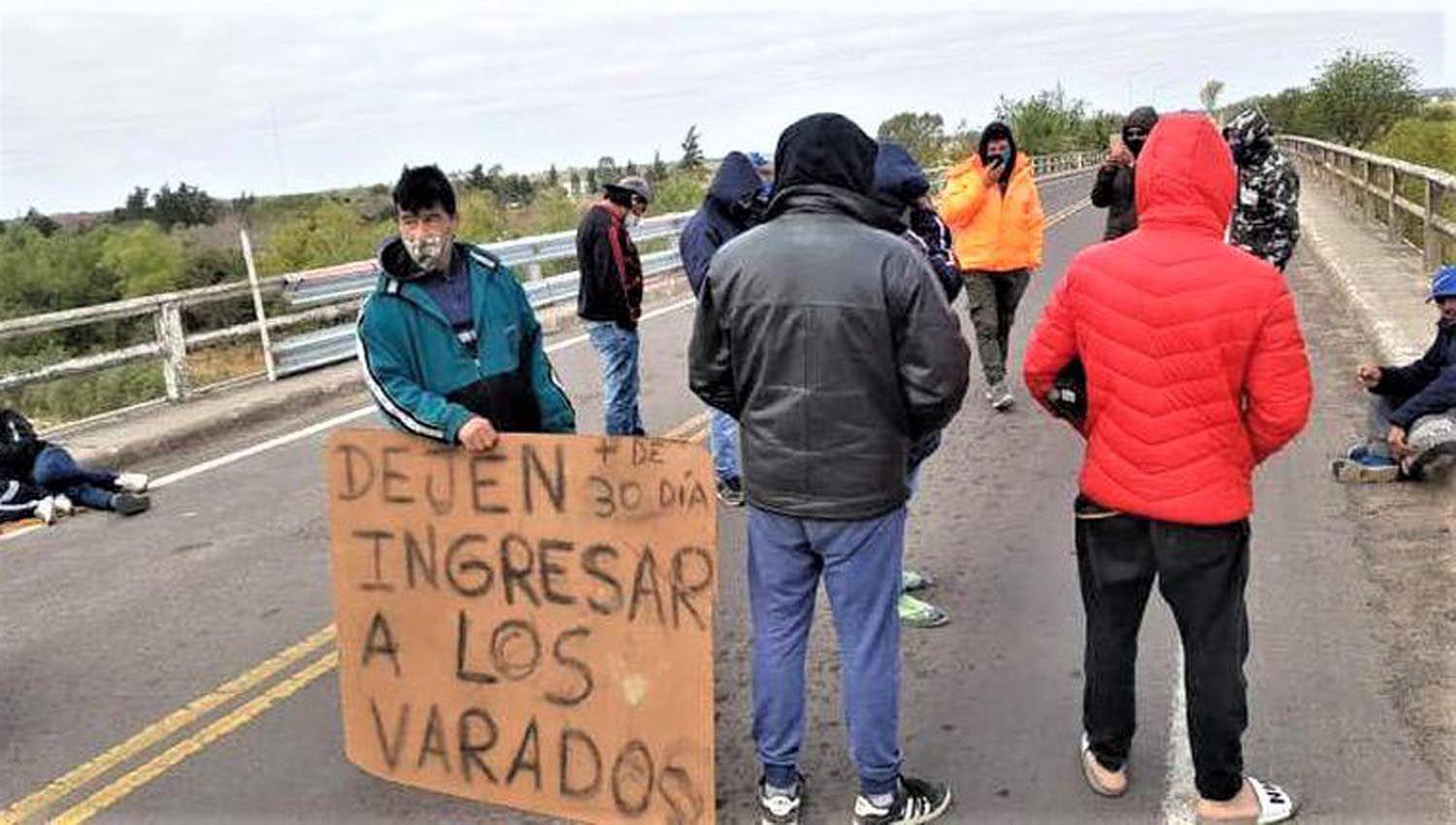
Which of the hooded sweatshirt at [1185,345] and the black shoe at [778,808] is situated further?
the black shoe at [778,808]

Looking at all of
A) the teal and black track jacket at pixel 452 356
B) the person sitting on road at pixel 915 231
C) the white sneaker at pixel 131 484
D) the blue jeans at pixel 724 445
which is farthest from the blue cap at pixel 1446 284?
the white sneaker at pixel 131 484

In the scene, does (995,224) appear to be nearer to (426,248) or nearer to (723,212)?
(723,212)

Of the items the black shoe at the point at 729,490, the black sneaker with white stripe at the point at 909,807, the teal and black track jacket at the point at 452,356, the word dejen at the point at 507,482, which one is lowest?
the black sneaker with white stripe at the point at 909,807

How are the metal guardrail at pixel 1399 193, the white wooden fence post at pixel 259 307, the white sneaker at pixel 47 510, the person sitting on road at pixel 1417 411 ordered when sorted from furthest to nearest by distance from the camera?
1. the metal guardrail at pixel 1399 193
2. the white wooden fence post at pixel 259 307
3. the white sneaker at pixel 47 510
4. the person sitting on road at pixel 1417 411

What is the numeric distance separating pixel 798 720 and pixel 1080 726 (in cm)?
109

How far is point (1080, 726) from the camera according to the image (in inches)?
156

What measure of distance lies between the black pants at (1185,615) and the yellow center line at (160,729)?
312 centimetres

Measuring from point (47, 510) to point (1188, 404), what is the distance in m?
6.66

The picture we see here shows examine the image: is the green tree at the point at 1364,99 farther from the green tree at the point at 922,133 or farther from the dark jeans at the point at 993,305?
the dark jeans at the point at 993,305

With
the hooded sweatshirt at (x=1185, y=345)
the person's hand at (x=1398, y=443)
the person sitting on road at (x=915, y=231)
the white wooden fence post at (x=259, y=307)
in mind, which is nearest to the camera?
the hooded sweatshirt at (x=1185, y=345)

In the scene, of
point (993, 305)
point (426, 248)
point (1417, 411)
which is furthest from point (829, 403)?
point (993, 305)

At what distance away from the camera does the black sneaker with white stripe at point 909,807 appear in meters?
3.41

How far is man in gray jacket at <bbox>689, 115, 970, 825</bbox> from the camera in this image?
122 inches

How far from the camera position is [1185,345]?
10.2 ft
